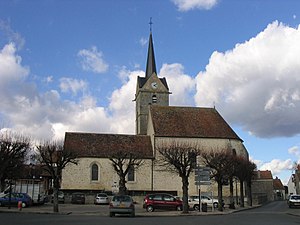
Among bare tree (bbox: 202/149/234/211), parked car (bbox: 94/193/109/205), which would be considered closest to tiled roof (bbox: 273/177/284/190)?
bare tree (bbox: 202/149/234/211)

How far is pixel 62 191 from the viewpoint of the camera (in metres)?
50.5

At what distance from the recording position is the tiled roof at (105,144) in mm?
52875

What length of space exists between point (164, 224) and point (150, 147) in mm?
36820

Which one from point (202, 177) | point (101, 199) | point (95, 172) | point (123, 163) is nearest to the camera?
point (202, 177)

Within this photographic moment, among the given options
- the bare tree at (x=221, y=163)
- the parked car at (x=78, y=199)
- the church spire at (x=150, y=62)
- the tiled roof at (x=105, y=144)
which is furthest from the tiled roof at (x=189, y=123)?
the parked car at (x=78, y=199)

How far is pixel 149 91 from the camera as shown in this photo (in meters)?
69.1

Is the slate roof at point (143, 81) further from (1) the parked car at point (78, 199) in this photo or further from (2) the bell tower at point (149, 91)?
(1) the parked car at point (78, 199)

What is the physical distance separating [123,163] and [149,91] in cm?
2515

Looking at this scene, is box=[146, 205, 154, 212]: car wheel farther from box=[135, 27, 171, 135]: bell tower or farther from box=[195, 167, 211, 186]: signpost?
box=[135, 27, 171, 135]: bell tower

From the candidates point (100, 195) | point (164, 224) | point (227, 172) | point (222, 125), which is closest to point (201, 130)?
point (222, 125)

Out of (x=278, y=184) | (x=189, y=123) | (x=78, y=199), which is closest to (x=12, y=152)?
(x=78, y=199)

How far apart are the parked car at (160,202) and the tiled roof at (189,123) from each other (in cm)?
2132

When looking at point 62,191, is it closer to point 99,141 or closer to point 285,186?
point 99,141

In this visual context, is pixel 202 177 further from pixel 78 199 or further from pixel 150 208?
pixel 78 199
